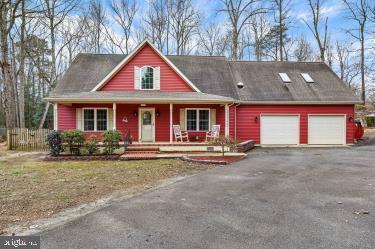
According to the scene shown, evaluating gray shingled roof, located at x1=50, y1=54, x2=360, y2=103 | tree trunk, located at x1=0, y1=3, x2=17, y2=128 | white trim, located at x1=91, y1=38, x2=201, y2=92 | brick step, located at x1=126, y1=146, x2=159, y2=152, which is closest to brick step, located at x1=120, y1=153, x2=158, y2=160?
brick step, located at x1=126, y1=146, x2=159, y2=152

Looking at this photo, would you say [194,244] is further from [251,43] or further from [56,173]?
[251,43]

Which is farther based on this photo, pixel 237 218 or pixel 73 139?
pixel 73 139

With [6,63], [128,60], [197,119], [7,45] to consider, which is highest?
[7,45]

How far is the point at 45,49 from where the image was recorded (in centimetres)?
2720

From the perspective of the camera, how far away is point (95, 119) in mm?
14500

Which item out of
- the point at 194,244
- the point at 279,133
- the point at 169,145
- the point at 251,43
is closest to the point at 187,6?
the point at 251,43

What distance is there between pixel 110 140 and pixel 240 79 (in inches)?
389

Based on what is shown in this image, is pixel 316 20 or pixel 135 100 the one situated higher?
pixel 316 20

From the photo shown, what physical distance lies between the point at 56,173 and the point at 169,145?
5710 millimetres

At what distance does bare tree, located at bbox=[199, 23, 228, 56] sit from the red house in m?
12.0

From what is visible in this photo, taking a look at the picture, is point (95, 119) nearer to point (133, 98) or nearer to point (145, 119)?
point (145, 119)

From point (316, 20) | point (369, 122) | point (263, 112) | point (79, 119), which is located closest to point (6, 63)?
point (79, 119)

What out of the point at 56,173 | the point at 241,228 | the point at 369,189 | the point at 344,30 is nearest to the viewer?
the point at 241,228

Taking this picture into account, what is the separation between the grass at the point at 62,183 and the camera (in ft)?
15.8
